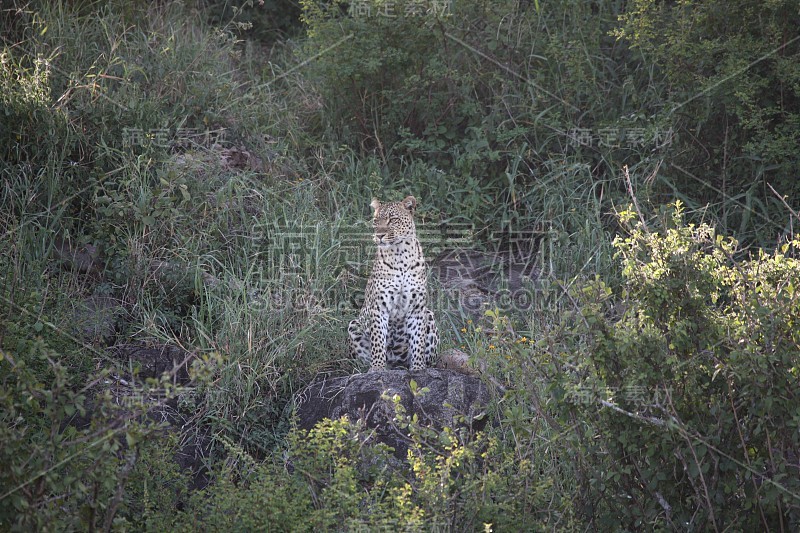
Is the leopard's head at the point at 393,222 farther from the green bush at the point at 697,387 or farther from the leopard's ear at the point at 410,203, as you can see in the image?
the green bush at the point at 697,387

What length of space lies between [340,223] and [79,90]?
2838 millimetres

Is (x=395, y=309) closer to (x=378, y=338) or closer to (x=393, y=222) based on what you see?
(x=378, y=338)

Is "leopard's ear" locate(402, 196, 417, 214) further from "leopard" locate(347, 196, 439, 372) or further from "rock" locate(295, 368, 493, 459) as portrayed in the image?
"rock" locate(295, 368, 493, 459)

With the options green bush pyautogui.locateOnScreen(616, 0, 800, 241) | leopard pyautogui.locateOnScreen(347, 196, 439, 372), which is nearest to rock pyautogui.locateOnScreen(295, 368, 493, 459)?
leopard pyautogui.locateOnScreen(347, 196, 439, 372)

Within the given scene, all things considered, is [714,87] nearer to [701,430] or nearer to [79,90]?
[701,430]

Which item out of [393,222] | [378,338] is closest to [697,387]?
[378,338]

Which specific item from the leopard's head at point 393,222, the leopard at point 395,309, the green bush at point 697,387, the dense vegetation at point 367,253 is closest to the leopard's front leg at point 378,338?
the leopard at point 395,309

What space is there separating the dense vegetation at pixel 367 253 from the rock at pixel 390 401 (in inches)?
9.8

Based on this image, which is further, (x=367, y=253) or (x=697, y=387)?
(x=367, y=253)

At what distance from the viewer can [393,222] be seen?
8.05 metres

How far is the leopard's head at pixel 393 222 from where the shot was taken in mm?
7934

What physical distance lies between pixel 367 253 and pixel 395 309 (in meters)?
1.22

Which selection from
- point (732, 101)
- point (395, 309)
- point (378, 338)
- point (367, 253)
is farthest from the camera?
point (732, 101)

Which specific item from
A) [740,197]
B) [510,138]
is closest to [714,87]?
[740,197]
